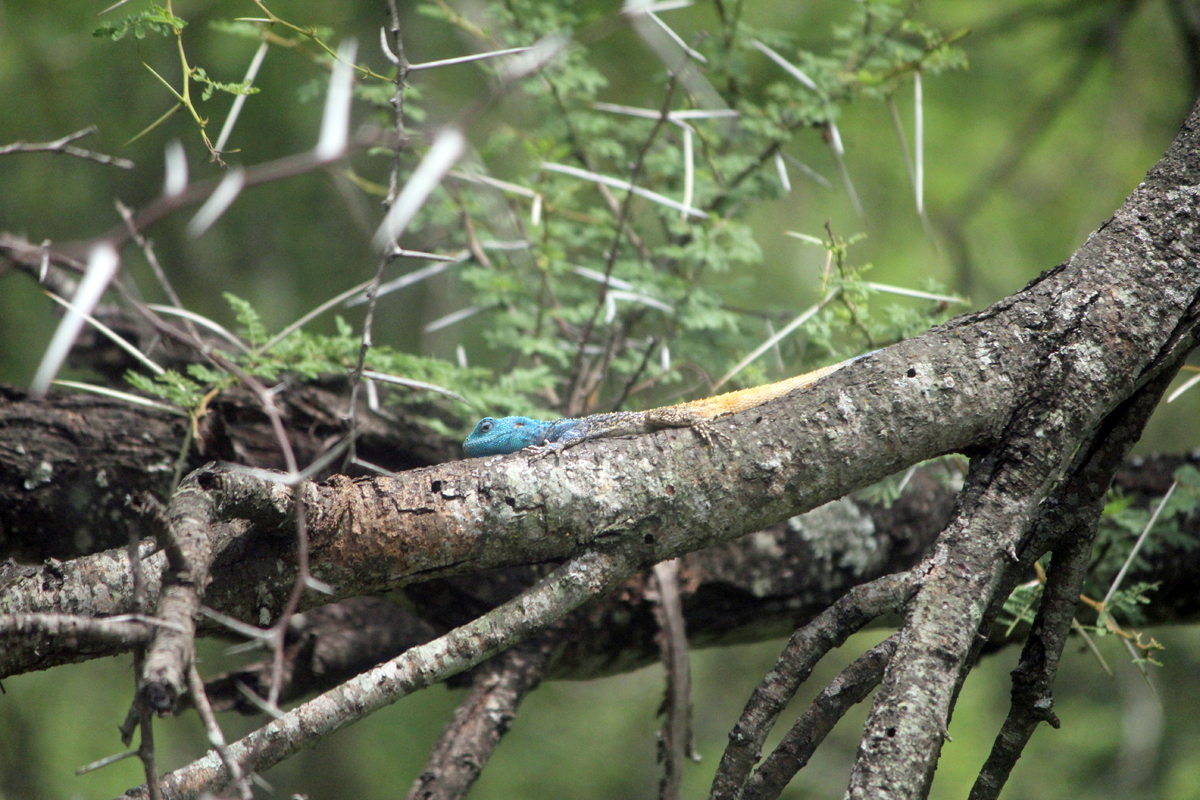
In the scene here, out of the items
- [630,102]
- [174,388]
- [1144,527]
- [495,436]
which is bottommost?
[174,388]

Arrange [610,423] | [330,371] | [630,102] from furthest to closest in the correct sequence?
[630,102] → [610,423] → [330,371]

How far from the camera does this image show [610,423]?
475cm

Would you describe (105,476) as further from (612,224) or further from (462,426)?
(612,224)

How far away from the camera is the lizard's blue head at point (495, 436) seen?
174 inches

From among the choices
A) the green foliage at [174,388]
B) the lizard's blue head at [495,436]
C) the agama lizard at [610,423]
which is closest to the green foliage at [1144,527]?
the agama lizard at [610,423]

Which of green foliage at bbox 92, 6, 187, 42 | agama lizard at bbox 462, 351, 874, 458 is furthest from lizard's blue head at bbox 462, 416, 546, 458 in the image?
green foliage at bbox 92, 6, 187, 42

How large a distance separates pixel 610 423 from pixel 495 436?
0.69m

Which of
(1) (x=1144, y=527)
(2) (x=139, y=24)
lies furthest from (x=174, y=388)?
(1) (x=1144, y=527)

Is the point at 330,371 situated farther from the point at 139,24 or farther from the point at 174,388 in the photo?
the point at 139,24

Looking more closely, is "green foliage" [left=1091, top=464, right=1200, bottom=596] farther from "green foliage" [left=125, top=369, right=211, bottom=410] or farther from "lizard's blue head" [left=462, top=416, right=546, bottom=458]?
"green foliage" [left=125, top=369, right=211, bottom=410]

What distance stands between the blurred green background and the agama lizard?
221 cm

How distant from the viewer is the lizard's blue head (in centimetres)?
443

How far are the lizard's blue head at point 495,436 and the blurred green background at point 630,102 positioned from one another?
2311 mm

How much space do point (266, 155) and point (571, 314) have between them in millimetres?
4470
